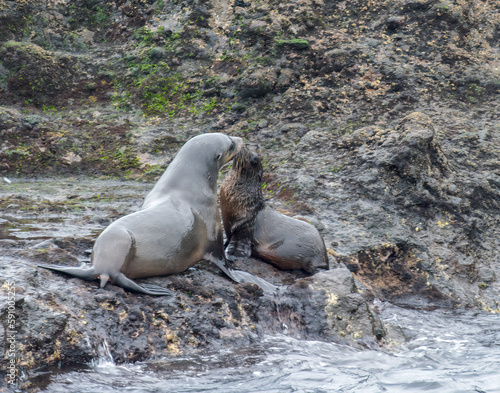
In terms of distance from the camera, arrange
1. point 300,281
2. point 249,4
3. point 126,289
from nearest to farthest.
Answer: point 126,289 < point 300,281 < point 249,4

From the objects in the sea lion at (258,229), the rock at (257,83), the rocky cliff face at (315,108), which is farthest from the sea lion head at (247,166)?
the rock at (257,83)

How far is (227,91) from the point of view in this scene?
10.1m

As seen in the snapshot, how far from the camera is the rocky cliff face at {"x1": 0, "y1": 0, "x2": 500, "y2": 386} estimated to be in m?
6.71

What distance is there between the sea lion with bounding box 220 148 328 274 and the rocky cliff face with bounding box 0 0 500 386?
607mm

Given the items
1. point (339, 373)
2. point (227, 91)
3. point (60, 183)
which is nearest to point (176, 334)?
point (339, 373)

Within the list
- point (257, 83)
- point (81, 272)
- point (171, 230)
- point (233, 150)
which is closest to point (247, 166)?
point (233, 150)

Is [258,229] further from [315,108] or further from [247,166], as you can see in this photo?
[315,108]

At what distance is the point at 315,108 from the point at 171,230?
5.66 metres

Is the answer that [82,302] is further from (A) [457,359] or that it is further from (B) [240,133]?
(B) [240,133]

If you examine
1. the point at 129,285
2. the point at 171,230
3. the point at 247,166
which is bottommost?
the point at 129,285

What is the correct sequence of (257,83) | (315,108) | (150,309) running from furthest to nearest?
(257,83), (315,108), (150,309)

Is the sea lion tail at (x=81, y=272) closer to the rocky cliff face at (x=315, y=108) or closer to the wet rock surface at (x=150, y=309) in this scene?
the wet rock surface at (x=150, y=309)

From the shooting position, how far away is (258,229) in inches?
233

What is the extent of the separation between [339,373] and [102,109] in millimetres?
7626
